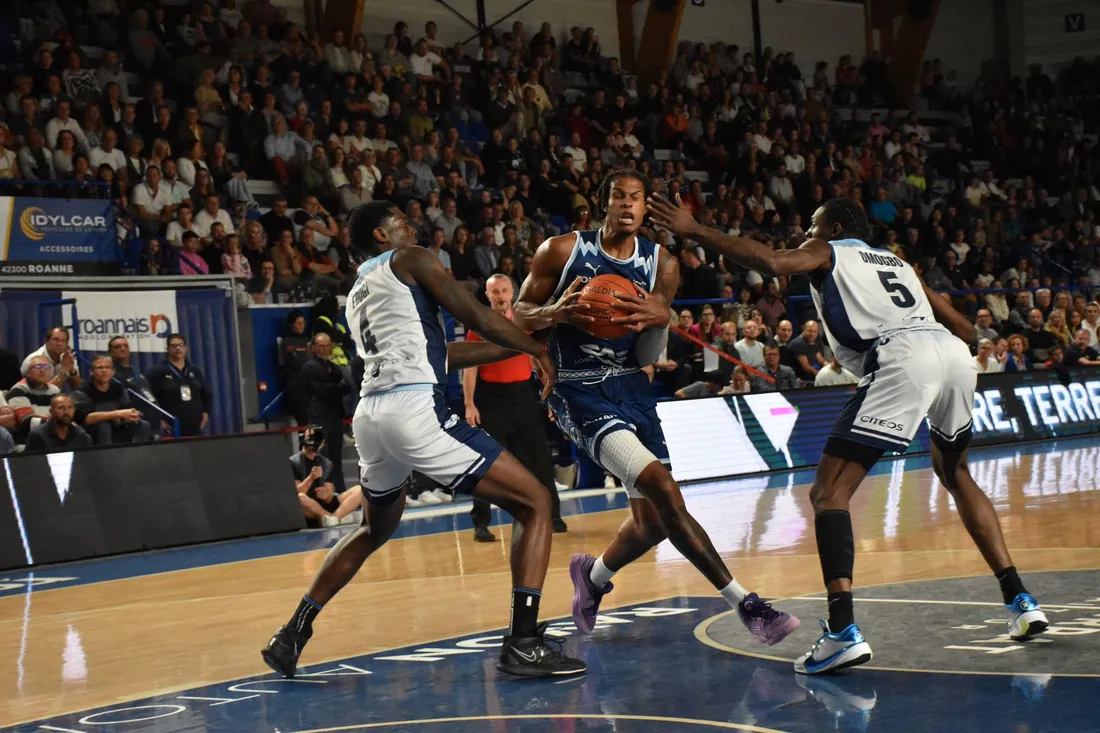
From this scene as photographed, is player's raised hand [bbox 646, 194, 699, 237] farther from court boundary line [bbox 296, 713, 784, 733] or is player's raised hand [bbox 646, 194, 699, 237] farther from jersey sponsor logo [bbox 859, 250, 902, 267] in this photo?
court boundary line [bbox 296, 713, 784, 733]

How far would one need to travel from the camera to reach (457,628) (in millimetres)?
7035

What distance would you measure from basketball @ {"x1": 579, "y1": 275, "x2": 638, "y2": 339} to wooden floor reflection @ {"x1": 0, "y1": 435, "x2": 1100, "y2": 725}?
69.3 inches

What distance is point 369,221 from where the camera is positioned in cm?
604

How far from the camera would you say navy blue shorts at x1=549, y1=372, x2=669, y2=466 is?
634 cm

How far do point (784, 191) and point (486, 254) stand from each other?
7847 mm

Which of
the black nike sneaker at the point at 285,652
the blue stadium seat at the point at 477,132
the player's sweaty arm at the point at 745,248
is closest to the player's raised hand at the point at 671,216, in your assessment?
the player's sweaty arm at the point at 745,248

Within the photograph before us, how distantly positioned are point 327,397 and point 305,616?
28.7ft

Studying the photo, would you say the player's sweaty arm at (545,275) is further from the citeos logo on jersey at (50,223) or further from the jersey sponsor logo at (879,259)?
the citeos logo on jersey at (50,223)

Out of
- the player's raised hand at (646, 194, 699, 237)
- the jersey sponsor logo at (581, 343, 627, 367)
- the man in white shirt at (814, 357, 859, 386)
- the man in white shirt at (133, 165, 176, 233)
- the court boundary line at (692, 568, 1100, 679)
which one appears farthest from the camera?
the man in white shirt at (814, 357, 859, 386)

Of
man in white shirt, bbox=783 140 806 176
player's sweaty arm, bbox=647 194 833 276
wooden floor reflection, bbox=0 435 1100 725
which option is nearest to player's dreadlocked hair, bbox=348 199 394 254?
player's sweaty arm, bbox=647 194 833 276

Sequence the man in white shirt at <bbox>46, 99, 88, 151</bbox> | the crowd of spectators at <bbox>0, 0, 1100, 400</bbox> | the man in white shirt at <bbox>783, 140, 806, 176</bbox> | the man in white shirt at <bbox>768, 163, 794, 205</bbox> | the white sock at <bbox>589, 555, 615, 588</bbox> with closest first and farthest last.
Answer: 1. the white sock at <bbox>589, 555, 615, 588</bbox>
2. the man in white shirt at <bbox>46, 99, 88, 151</bbox>
3. the crowd of spectators at <bbox>0, 0, 1100, 400</bbox>
4. the man in white shirt at <bbox>768, 163, 794, 205</bbox>
5. the man in white shirt at <bbox>783, 140, 806, 176</bbox>

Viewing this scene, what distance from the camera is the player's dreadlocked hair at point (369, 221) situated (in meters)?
6.04

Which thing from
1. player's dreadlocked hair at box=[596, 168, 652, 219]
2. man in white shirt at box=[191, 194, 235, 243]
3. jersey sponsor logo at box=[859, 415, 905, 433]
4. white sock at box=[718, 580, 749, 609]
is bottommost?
white sock at box=[718, 580, 749, 609]

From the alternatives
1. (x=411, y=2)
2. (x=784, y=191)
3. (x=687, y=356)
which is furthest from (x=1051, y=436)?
(x=411, y=2)
